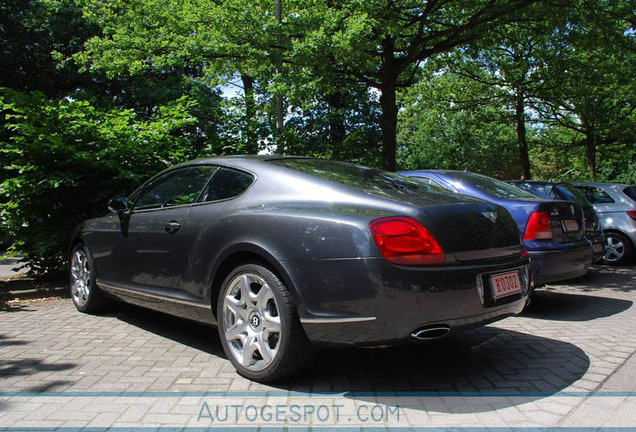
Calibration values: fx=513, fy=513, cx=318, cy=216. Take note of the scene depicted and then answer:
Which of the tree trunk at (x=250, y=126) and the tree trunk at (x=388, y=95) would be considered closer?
the tree trunk at (x=250, y=126)

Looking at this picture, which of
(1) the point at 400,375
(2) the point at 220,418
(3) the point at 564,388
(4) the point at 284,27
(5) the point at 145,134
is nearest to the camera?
(2) the point at 220,418

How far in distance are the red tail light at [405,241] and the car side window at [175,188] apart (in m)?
1.78

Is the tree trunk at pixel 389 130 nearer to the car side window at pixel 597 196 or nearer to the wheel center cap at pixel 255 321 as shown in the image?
the car side window at pixel 597 196

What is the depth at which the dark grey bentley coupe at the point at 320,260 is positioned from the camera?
3012 millimetres

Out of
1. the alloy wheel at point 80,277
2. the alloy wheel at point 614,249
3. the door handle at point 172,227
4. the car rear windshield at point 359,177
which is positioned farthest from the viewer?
the alloy wheel at point 614,249

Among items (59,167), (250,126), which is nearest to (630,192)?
(250,126)

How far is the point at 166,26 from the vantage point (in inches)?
516

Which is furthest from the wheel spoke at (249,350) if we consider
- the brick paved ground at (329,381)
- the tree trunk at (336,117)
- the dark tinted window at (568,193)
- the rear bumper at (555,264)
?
the tree trunk at (336,117)

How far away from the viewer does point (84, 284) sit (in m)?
5.50

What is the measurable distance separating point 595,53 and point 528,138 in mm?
14410

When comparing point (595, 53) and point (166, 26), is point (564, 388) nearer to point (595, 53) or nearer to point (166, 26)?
point (166, 26)

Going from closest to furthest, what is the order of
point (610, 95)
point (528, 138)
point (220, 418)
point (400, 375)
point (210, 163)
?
point (220, 418) → point (400, 375) → point (210, 163) → point (610, 95) → point (528, 138)

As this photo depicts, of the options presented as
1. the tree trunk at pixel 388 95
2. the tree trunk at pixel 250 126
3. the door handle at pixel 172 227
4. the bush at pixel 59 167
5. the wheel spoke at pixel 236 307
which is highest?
the tree trunk at pixel 388 95

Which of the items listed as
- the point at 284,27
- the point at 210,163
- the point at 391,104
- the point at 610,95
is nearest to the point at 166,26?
the point at 284,27
